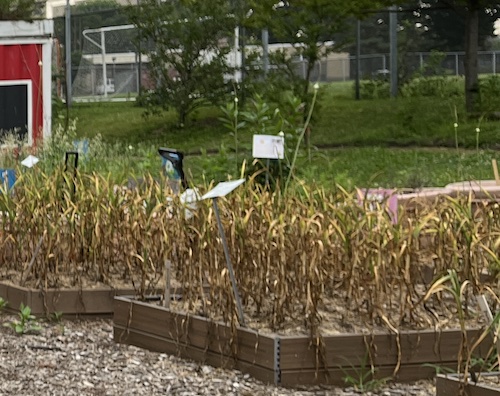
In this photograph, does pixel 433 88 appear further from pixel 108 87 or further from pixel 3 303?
pixel 3 303

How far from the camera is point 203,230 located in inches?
231

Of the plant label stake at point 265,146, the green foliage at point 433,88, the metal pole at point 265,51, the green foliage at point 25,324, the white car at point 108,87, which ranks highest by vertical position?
the metal pole at point 265,51

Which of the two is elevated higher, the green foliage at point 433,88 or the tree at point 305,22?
the tree at point 305,22

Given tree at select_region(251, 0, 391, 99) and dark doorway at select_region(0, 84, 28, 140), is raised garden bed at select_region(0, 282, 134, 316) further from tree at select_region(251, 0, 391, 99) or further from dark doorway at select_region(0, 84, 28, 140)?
tree at select_region(251, 0, 391, 99)

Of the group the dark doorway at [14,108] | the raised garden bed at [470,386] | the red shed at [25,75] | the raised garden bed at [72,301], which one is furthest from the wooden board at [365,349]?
the dark doorway at [14,108]

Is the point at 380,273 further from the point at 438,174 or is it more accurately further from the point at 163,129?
the point at 163,129

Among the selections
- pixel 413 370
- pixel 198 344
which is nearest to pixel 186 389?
pixel 198 344

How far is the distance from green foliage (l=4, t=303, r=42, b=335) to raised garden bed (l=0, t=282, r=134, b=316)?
0.19m

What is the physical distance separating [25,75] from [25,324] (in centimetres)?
959

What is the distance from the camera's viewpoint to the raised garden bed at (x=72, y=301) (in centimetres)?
652

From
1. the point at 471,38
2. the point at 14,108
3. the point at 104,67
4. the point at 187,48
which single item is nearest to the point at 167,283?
the point at 14,108

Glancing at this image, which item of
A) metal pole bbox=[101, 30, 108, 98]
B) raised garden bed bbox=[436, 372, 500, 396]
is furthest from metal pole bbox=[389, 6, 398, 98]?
raised garden bed bbox=[436, 372, 500, 396]

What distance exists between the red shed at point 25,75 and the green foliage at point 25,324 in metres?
9.07

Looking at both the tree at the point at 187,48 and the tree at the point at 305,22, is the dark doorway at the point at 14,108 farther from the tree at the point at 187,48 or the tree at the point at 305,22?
the tree at the point at 187,48
